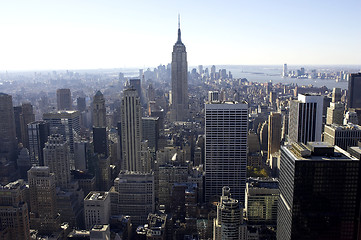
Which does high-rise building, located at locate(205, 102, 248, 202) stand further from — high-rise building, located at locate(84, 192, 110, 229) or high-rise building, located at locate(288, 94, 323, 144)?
high-rise building, located at locate(84, 192, 110, 229)

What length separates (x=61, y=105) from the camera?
3435 inches

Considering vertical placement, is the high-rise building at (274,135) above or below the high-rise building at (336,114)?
below

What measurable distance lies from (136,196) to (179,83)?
202 ft

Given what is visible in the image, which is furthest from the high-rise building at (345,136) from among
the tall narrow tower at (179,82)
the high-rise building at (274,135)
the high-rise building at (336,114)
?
the tall narrow tower at (179,82)

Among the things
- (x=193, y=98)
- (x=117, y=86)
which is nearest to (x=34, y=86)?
(x=117, y=86)

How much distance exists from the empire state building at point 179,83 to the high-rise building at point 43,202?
5783cm

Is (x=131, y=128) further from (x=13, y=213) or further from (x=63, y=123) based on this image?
(x=13, y=213)

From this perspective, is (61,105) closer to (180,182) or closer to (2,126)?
(2,126)

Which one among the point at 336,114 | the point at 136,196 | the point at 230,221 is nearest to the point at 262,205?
the point at 230,221

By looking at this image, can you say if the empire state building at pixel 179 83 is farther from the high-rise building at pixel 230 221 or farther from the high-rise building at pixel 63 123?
the high-rise building at pixel 230 221

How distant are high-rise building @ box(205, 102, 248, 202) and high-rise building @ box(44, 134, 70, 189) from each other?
15.8 metres

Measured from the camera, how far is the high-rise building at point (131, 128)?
148 feet

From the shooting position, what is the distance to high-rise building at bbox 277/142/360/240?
17.7 m

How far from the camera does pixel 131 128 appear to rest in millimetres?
45625
